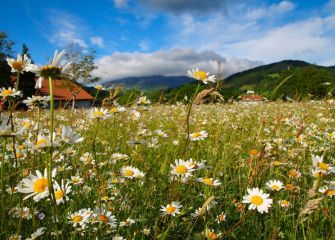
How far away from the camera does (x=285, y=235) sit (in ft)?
7.74

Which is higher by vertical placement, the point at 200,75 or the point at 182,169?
the point at 200,75

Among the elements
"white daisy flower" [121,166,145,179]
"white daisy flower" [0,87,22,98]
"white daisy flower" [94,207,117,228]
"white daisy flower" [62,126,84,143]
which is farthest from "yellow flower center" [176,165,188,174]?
"white daisy flower" [0,87,22,98]

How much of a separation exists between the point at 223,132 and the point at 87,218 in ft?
11.1

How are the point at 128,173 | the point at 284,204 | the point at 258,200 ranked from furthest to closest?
the point at 128,173 < the point at 284,204 < the point at 258,200

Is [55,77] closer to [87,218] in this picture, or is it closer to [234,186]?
[87,218]

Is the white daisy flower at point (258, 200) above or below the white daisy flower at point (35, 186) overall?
below

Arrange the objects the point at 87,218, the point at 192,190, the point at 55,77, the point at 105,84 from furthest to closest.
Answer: the point at 105,84 → the point at 192,190 → the point at 87,218 → the point at 55,77

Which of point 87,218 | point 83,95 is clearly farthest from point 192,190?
point 83,95

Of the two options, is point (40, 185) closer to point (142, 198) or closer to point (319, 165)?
point (142, 198)

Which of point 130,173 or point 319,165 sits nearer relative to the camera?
point 319,165

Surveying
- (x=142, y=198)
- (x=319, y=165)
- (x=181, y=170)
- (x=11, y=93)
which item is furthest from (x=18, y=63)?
(x=319, y=165)

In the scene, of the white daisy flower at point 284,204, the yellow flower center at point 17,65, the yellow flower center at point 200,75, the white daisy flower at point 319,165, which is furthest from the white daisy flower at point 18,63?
the white daisy flower at point 284,204

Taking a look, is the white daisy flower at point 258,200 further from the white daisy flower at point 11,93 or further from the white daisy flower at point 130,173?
the white daisy flower at point 11,93

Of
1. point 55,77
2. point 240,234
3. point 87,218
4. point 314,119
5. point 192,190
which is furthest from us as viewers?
point 314,119
